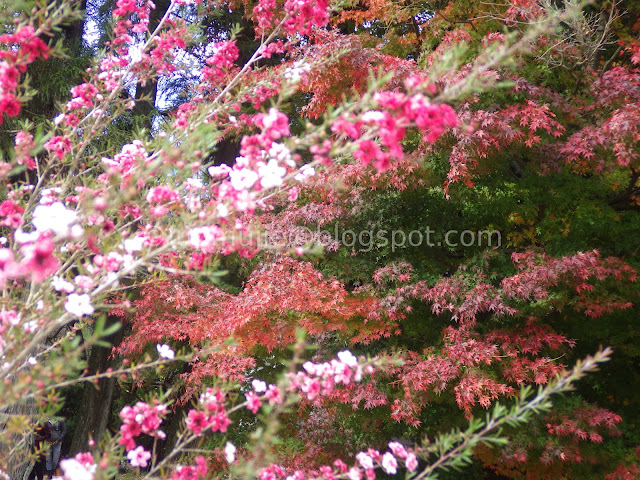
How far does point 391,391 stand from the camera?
4.25 metres

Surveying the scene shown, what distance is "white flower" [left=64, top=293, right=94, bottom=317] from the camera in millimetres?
1459

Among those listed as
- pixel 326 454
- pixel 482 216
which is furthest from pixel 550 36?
pixel 326 454

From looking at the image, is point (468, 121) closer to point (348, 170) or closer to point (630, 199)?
point (348, 170)

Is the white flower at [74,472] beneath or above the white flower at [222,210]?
beneath

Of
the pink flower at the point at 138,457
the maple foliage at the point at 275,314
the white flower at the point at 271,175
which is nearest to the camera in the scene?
the white flower at the point at 271,175

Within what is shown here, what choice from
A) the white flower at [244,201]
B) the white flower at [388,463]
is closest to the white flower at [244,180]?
the white flower at [244,201]

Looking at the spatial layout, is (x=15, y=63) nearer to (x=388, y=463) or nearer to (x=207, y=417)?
(x=207, y=417)

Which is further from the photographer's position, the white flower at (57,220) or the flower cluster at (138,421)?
the flower cluster at (138,421)

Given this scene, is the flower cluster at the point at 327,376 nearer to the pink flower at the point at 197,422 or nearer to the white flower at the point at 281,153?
the pink flower at the point at 197,422

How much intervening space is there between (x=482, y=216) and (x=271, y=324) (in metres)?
2.24

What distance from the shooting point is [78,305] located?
1.49 m

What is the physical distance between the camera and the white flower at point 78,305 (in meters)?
1.46

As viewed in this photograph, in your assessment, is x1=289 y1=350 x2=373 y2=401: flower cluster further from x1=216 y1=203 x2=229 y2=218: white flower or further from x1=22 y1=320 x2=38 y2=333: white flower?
x1=22 y1=320 x2=38 y2=333: white flower

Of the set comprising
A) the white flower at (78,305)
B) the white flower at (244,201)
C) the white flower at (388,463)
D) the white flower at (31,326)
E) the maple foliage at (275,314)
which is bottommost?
the maple foliage at (275,314)
